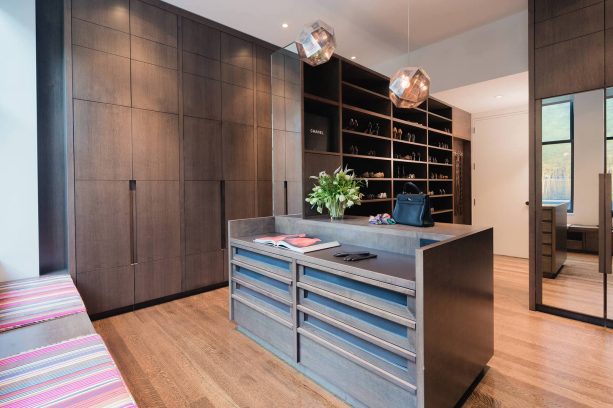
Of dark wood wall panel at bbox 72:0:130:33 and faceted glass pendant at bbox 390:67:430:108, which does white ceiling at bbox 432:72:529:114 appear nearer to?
faceted glass pendant at bbox 390:67:430:108

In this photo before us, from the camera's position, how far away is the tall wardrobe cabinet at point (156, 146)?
318cm

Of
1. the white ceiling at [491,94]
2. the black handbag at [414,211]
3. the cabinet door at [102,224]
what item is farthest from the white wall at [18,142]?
the white ceiling at [491,94]

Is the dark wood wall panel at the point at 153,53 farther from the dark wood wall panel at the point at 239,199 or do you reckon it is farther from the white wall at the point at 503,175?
the white wall at the point at 503,175

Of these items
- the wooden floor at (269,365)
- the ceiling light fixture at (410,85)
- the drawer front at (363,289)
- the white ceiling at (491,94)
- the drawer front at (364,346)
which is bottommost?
the wooden floor at (269,365)

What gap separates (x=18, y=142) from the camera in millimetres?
2922

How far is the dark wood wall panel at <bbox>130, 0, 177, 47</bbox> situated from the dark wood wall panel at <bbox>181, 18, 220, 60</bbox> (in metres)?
0.14

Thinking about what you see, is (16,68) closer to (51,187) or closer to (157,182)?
(51,187)

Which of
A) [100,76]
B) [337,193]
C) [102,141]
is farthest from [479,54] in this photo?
[102,141]

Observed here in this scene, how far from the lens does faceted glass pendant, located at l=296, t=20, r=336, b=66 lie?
226cm

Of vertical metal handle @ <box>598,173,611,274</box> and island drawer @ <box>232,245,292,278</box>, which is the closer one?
island drawer @ <box>232,245,292,278</box>

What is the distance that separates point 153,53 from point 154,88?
1.24 ft

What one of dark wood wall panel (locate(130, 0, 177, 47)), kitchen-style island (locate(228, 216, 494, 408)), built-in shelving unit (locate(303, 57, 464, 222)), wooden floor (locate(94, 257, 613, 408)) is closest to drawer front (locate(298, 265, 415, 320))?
kitchen-style island (locate(228, 216, 494, 408))

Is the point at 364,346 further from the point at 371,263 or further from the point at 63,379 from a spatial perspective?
the point at 63,379

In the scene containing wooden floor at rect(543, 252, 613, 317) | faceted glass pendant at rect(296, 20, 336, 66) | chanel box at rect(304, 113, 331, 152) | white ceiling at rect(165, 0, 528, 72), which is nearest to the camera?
faceted glass pendant at rect(296, 20, 336, 66)
